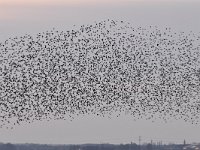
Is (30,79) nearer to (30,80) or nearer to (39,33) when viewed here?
(30,80)

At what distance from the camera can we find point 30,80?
342 ft

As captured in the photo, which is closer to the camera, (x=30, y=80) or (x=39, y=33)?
(x=39, y=33)

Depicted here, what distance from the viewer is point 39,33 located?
78000mm

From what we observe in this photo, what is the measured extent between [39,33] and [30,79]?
26261 mm

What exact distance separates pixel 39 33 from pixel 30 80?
26904 mm

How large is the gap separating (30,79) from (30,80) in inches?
25.4

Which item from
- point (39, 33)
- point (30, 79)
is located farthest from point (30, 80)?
point (39, 33)

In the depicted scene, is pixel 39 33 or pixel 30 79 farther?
pixel 30 79
